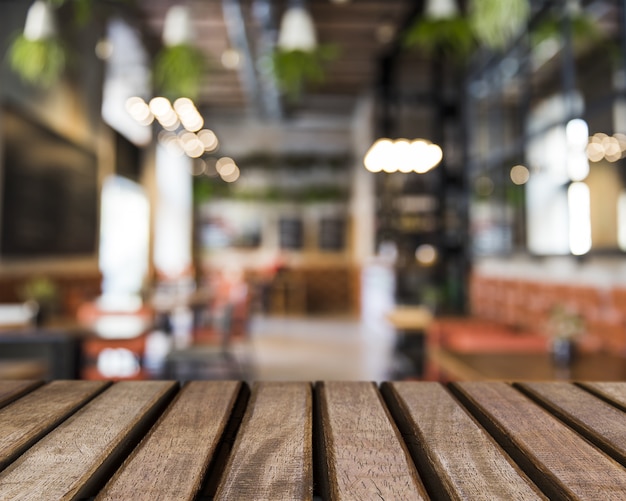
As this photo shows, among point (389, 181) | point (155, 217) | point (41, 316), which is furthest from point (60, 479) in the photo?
point (155, 217)

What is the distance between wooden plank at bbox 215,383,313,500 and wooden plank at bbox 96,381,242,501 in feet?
0.14

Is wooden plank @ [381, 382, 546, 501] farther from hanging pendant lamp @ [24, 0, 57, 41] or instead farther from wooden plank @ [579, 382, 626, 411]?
hanging pendant lamp @ [24, 0, 57, 41]

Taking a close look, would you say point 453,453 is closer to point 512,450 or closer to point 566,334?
point 512,450

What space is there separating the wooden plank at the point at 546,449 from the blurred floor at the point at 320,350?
165 inches

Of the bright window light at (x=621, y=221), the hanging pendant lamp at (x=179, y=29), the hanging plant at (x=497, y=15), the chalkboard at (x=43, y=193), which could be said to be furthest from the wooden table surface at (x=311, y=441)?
the chalkboard at (x=43, y=193)

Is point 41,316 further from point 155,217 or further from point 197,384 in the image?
point 155,217

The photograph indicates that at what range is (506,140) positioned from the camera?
16.5ft

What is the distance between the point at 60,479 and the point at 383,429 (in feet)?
1.58

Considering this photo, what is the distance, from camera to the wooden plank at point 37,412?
0.78 metres

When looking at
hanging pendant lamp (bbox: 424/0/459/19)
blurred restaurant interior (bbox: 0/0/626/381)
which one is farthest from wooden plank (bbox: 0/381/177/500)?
hanging pendant lamp (bbox: 424/0/459/19)

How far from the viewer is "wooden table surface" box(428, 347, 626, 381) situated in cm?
216

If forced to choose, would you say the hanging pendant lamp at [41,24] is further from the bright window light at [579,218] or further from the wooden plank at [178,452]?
the bright window light at [579,218]

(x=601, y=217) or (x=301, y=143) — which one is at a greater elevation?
(x=301, y=143)

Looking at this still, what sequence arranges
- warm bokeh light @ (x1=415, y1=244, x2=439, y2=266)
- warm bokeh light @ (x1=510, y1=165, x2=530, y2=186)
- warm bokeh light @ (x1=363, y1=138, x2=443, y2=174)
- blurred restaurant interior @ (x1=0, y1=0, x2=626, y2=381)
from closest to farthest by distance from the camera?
blurred restaurant interior @ (x1=0, y1=0, x2=626, y2=381)
warm bokeh light @ (x1=510, y1=165, x2=530, y2=186)
warm bokeh light @ (x1=363, y1=138, x2=443, y2=174)
warm bokeh light @ (x1=415, y1=244, x2=439, y2=266)
